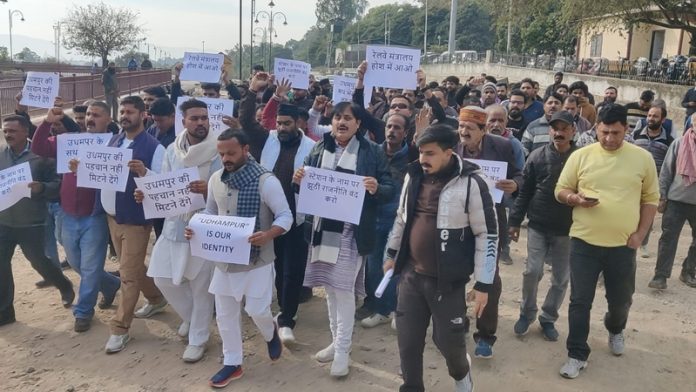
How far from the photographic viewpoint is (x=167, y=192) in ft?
15.0

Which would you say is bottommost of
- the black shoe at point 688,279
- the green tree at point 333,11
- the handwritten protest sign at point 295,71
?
the black shoe at point 688,279

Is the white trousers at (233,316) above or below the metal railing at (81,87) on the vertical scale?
below

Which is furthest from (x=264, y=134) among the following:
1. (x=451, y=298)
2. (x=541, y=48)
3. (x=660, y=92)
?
(x=541, y=48)

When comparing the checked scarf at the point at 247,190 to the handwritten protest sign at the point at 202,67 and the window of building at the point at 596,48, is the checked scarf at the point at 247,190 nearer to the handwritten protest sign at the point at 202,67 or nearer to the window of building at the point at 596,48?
the handwritten protest sign at the point at 202,67

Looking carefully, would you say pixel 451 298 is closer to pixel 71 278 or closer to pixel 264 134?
pixel 264 134

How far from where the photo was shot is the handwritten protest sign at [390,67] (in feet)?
20.0

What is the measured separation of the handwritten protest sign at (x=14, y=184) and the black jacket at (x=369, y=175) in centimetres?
273

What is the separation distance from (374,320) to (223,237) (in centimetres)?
196

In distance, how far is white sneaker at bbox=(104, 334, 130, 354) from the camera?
4949mm

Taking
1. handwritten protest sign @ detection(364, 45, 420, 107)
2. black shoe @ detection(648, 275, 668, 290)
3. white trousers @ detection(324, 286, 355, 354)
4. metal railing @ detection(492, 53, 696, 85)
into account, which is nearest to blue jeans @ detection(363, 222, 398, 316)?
white trousers @ detection(324, 286, 355, 354)

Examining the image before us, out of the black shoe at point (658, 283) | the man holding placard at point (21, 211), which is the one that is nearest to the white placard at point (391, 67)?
the man holding placard at point (21, 211)

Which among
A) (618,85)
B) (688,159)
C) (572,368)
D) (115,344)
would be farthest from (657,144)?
(618,85)

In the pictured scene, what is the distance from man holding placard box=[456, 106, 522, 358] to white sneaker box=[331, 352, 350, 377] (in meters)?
1.08

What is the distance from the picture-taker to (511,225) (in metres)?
4.93
